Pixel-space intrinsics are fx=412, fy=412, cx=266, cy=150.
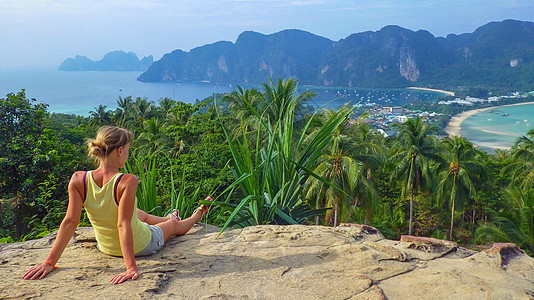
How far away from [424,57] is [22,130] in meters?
168

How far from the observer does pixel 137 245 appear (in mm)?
2283

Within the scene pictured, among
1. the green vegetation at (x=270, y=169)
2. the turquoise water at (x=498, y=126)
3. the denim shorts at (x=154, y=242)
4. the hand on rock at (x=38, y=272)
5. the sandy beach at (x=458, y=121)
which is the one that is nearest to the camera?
the hand on rock at (x=38, y=272)

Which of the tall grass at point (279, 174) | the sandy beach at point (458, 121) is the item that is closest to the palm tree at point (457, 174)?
the tall grass at point (279, 174)

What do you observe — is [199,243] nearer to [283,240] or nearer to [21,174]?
[283,240]

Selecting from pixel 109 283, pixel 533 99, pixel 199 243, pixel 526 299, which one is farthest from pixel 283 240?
pixel 533 99

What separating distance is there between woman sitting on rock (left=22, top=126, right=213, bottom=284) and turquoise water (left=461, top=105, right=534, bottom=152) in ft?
205

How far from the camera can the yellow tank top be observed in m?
2.15

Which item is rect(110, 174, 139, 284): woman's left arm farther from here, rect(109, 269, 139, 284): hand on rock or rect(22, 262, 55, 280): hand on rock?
rect(22, 262, 55, 280): hand on rock

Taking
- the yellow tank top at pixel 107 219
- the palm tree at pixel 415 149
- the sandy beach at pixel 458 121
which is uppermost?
the yellow tank top at pixel 107 219

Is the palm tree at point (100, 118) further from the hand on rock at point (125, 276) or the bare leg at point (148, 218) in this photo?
the hand on rock at point (125, 276)

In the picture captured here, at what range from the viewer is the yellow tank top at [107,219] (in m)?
2.15

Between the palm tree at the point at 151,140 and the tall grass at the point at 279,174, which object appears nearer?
the tall grass at the point at 279,174

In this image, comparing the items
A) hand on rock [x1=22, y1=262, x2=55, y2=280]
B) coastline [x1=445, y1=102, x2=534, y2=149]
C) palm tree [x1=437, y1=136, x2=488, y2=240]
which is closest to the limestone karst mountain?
coastline [x1=445, y1=102, x2=534, y2=149]

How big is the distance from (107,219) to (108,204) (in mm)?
108
